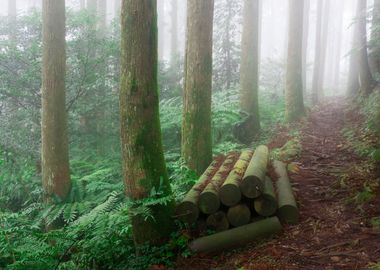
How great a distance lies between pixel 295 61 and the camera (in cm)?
1617

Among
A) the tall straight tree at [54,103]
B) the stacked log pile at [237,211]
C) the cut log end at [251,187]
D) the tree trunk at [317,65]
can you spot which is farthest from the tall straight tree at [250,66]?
the tree trunk at [317,65]

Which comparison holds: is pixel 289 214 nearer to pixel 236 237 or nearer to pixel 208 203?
pixel 236 237

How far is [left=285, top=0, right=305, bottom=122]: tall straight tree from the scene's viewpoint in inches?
615

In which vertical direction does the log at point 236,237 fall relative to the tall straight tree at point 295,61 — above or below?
below

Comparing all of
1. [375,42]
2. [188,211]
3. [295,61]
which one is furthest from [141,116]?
[375,42]

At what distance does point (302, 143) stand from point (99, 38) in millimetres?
6953

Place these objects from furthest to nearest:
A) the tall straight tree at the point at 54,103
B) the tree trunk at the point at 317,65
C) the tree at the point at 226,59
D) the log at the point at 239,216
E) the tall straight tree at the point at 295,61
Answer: the tree trunk at the point at 317,65 < the tree at the point at 226,59 < the tall straight tree at the point at 295,61 < the tall straight tree at the point at 54,103 < the log at the point at 239,216

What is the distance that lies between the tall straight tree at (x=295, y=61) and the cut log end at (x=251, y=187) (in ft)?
31.6

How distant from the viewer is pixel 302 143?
460 inches

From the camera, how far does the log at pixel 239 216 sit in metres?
6.39

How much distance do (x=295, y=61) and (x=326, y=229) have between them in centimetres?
1118

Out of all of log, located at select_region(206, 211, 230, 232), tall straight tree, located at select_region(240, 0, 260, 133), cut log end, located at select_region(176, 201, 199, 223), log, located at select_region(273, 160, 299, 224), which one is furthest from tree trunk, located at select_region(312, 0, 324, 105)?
cut log end, located at select_region(176, 201, 199, 223)

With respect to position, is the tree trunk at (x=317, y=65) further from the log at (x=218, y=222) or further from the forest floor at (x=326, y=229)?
the log at (x=218, y=222)

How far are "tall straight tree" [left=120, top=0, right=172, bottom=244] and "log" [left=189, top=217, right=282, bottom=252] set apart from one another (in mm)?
624
